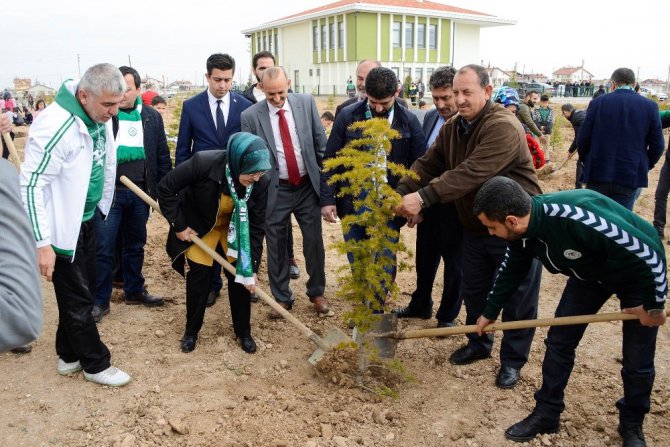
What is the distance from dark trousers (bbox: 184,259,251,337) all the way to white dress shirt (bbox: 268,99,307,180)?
1.11 m

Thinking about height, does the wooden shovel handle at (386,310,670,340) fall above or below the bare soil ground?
above

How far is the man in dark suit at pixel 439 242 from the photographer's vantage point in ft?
13.9

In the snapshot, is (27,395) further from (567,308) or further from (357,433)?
(567,308)

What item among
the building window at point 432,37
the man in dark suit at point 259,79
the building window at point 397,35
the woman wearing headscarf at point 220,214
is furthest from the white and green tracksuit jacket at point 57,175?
the building window at point 432,37

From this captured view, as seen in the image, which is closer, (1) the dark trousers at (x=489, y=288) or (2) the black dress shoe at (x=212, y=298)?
(1) the dark trousers at (x=489, y=288)

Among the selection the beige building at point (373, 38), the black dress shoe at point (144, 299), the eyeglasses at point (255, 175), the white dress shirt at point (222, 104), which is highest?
the beige building at point (373, 38)

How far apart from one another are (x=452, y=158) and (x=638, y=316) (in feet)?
5.14

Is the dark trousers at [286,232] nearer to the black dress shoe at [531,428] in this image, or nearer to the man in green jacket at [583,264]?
the man in green jacket at [583,264]

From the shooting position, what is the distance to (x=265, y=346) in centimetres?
439

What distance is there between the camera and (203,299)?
4176 millimetres

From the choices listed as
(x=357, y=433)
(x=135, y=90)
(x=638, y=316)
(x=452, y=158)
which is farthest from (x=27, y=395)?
(x=638, y=316)

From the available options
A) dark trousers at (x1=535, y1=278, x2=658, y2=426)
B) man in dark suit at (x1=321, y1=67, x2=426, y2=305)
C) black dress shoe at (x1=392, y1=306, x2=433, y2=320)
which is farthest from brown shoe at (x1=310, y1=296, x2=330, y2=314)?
dark trousers at (x1=535, y1=278, x2=658, y2=426)

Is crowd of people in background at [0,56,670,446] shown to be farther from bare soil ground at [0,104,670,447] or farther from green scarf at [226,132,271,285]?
bare soil ground at [0,104,670,447]

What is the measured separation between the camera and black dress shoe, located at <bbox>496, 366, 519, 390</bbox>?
3.75 m
